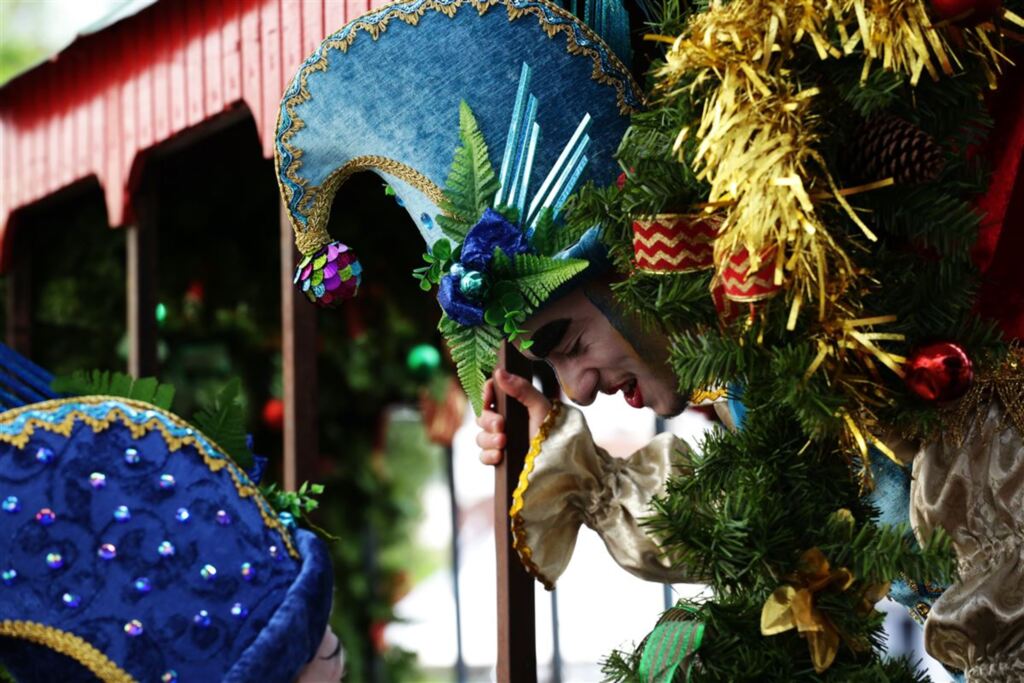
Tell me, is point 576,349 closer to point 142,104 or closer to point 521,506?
point 521,506

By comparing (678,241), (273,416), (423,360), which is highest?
(423,360)

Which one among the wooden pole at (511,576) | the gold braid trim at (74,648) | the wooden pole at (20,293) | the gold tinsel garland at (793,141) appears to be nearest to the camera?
the gold tinsel garland at (793,141)

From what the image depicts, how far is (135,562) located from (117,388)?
398mm

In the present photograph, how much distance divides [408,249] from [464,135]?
8.91ft

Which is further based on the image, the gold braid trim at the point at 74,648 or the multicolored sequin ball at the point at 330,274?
the multicolored sequin ball at the point at 330,274

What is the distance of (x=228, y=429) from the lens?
2.97 meters

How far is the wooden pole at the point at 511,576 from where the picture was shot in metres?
2.90

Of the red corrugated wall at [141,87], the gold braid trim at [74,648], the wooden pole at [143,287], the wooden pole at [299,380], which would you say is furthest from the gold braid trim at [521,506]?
the wooden pole at [143,287]

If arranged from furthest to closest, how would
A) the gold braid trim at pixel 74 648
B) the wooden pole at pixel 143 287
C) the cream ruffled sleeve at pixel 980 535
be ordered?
1. the wooden pole at pixel 143 287
2. the gold braid trim at pixel 74 648
3. the cream ruffled sleeve at pixel 980 535

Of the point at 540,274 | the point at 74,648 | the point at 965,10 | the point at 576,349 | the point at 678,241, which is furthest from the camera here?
the point at 576,349

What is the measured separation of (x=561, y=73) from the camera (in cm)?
260

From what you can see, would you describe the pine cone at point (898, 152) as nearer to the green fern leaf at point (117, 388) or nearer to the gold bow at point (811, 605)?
the gold bow at point (811, 605)

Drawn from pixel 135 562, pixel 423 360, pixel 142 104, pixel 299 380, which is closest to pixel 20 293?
pixel 142 104

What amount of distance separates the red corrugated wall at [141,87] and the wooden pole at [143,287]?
0.05 m
